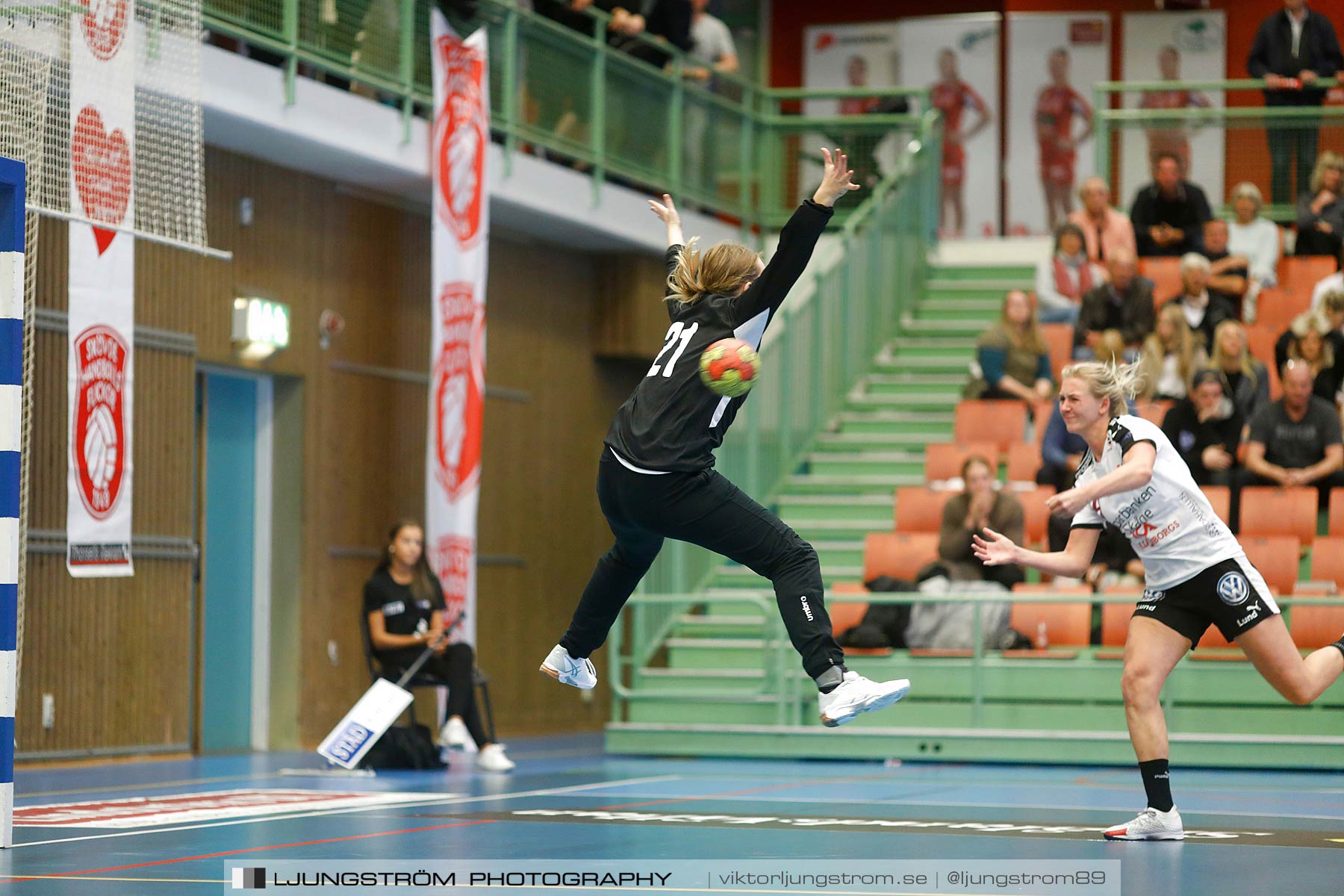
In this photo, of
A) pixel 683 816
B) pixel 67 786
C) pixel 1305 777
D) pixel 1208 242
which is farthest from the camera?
pixel 1208 242

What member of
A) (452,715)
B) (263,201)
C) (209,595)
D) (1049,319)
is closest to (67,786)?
(452,715)

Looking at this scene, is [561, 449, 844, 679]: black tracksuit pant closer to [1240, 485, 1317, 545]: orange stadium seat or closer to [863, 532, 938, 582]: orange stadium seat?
[863, 532, 938, 582]: orange stadium seat

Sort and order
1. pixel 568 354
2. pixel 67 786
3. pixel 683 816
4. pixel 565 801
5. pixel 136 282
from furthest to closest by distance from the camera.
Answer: pixel 568 354, pixel 136 282, pixel 67 786, pixel 565 801, pixel 683 816

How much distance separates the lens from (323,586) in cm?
1441

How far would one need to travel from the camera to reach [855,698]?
6383 millimetres

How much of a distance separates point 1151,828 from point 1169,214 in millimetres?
11009

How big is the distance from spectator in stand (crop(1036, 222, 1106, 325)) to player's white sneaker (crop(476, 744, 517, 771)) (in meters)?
7.35

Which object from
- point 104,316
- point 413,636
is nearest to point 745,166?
point 413,636

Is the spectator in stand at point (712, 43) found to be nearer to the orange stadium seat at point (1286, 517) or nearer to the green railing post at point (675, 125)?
the green railing post at point (675, 125)

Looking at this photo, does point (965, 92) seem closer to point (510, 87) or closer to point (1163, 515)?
point (510, 87)

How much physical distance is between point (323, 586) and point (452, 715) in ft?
8.86

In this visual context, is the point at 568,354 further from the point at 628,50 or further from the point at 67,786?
the point at 67,786

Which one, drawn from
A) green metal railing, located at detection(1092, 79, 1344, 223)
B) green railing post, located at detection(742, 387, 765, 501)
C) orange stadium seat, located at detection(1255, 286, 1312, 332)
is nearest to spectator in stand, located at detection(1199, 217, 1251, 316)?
orange stadium seat, located at detection(1255, 286, 1312, 332)

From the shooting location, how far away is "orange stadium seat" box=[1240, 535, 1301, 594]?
504 inches
